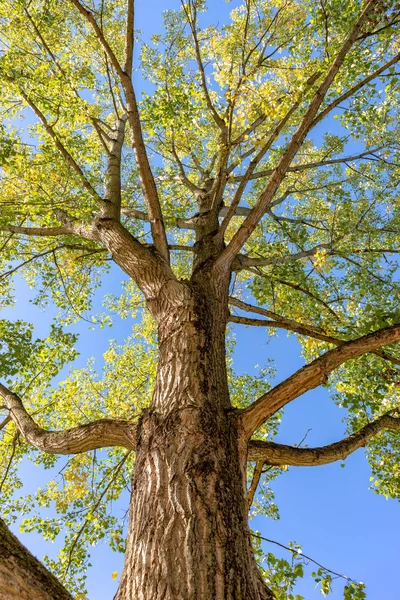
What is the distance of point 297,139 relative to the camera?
4062 millimetres

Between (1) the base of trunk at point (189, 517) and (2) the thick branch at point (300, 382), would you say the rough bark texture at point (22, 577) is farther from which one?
(2) the thick branch at point (300, 382)

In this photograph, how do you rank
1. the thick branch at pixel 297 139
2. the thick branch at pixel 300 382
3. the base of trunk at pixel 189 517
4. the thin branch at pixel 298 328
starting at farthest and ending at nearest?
1. the thin branch at pixel 298 328
2. the thick branch at pixel 297 139
3. the thick branch at pixel 300 382
4. the base of trunk at pixel 189 517

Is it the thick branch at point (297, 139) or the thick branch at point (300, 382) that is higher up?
the thick branch at point (297, 139)

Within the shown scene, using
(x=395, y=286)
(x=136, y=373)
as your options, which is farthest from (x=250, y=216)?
(x=136, y=373)

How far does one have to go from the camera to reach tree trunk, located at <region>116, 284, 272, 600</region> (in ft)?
6.48

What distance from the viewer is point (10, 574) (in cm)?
175

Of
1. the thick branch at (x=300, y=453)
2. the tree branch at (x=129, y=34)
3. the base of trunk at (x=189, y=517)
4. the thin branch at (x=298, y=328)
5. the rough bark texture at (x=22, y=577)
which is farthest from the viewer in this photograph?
the tree branch at (x=129, y=34)

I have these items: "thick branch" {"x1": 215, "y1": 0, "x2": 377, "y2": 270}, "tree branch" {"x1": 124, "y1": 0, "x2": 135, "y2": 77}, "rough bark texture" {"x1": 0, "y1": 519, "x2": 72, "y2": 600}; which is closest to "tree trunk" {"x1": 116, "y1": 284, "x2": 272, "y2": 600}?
"rough bark texture" {"x1": 0, "y1": 519, "x2": 72, "y2": 600}

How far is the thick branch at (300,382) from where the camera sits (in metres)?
2.92

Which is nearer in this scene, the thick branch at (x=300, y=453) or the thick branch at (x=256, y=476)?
the thick branch at (x=300, y=453)

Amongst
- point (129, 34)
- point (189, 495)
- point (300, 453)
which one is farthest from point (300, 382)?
point (129, 34)

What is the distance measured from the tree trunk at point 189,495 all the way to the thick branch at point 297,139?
4.68 feet

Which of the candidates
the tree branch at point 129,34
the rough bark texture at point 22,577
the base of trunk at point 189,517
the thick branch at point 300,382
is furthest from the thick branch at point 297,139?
the rough bark texture at point 22,577

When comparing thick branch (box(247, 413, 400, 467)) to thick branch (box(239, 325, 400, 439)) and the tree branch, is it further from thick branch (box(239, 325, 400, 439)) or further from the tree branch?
the tree branch
